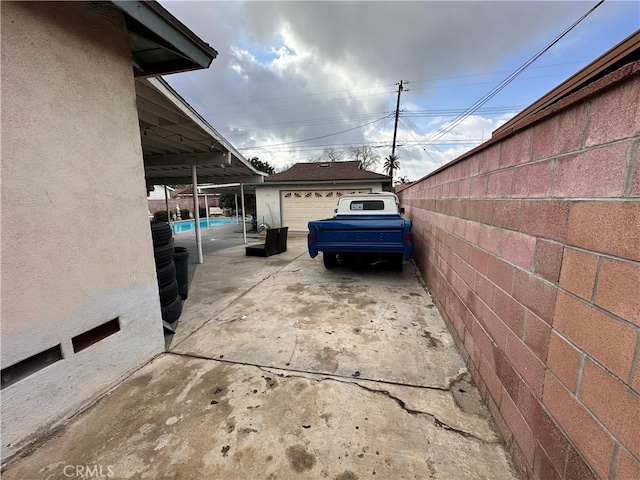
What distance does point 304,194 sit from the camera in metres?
14.6

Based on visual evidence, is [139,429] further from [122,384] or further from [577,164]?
[577,164]

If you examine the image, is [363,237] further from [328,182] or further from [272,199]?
[272,199]

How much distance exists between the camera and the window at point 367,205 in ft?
24.4

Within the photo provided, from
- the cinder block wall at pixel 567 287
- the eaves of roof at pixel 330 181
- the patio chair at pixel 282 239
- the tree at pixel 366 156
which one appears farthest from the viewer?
the tree at pixel 366 156

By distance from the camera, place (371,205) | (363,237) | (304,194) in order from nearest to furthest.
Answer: (363,237) < (371,205) < (304,194)

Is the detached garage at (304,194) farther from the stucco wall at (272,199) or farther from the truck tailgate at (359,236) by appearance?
the truck tailgate at (359,236)

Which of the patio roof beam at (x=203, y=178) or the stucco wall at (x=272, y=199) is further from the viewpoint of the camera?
the stucco wall at (x=272, y=199)

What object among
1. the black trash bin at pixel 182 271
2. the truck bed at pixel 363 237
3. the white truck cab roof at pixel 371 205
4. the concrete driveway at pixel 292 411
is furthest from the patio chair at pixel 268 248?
the concrete driveway at pixel 292 411

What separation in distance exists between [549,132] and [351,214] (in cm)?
586

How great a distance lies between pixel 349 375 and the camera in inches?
99.7

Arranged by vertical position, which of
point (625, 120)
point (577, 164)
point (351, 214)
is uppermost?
point (625, 120)

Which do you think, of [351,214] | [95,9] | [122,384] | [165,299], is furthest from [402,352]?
[351,214]

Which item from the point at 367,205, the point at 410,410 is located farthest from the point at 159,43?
the point at 367,205

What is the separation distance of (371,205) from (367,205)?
4.4 inches
